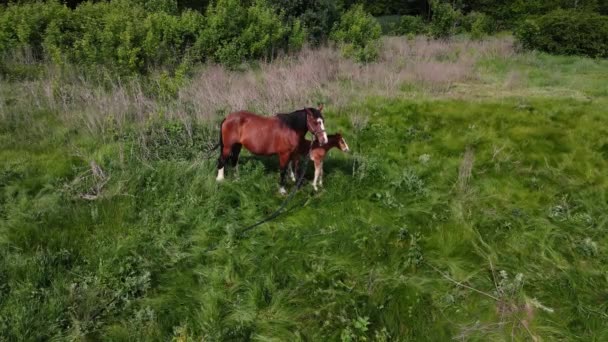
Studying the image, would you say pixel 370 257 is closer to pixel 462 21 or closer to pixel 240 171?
pixel 240 171

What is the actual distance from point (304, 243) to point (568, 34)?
17322 millimetres

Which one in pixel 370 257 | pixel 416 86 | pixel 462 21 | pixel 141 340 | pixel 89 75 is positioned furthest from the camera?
pixel 462 21

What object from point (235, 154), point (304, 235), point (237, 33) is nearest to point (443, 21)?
point (237, 33)

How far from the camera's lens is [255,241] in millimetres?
4262

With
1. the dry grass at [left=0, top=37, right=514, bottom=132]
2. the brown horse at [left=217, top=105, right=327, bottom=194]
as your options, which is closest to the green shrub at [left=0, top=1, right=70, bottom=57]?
the dry grass at [left=0, top=37, right=514, bottom=132]

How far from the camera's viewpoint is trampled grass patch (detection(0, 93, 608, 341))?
331 cm

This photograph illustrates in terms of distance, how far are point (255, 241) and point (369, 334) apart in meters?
1.56

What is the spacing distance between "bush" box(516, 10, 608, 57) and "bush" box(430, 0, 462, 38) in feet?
10.1

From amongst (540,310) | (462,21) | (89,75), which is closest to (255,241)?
(540,310)

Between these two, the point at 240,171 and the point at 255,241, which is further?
the point at 240,171

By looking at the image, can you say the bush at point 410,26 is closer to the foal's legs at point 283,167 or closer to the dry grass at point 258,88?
the dry grass at point 258,88

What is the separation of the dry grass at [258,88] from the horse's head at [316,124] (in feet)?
8.90

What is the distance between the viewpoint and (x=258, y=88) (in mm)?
8945

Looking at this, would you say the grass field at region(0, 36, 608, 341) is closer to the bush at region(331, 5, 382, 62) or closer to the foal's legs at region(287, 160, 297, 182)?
the foal's legs at region(287, 160, 297, 182)
